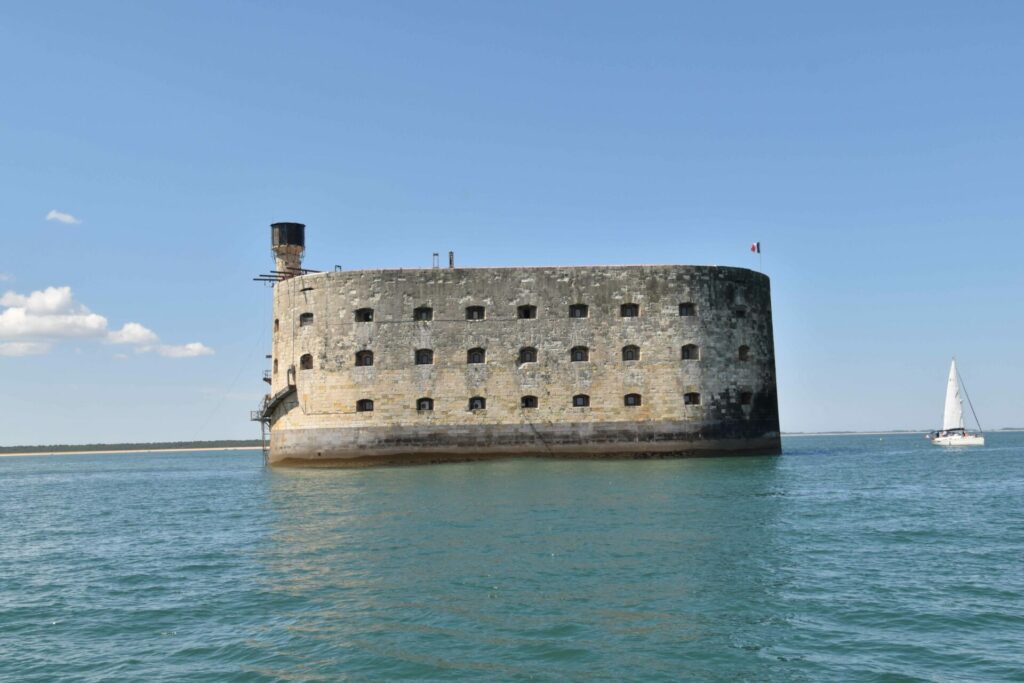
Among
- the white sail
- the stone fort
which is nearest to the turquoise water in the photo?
the stone fort

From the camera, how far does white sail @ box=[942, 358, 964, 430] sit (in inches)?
2581

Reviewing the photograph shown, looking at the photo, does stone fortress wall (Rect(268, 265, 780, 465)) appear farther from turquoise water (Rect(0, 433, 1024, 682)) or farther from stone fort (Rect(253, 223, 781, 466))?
turquoise water (Rect(0, 433, 1024, 682))

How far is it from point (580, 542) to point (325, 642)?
6.75m

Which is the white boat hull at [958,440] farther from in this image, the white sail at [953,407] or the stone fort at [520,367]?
the stone fort at [520,367]

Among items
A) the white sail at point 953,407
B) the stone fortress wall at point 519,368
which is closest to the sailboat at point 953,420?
the white sail at point 953,407

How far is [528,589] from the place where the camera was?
40.3 ft

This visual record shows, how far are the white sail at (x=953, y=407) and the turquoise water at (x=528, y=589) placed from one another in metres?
45.5

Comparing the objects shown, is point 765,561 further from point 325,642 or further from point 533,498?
point 533,498

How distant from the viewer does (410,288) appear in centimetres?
3744

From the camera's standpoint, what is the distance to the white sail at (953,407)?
65562 mm

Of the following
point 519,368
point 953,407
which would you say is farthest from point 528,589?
point 953,407

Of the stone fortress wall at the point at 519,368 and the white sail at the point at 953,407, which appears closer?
the stone fortress wall at the point at 519,368

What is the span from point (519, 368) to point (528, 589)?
2505cm

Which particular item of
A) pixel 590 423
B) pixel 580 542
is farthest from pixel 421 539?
pixel 590 423
